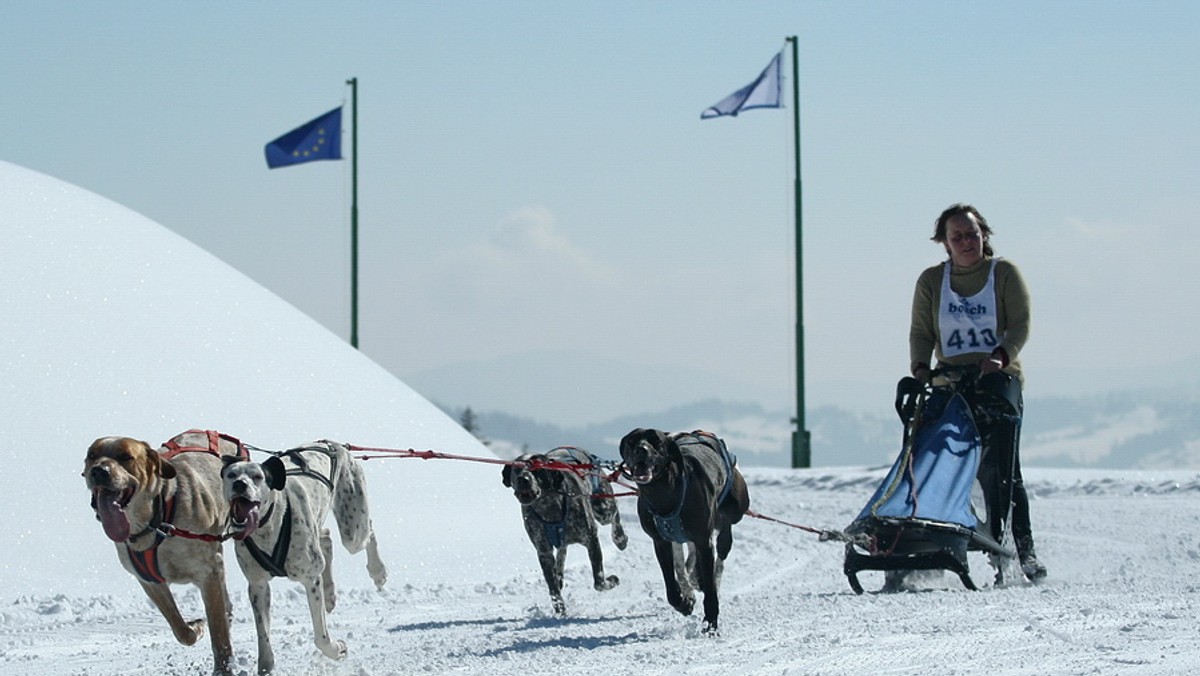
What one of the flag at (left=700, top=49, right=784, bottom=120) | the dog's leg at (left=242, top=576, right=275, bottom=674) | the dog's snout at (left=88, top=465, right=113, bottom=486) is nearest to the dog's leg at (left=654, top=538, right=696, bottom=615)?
the dog's leg at (left=242, top=576, right=275, bottom=674)

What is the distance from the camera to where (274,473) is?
6363 millimetres

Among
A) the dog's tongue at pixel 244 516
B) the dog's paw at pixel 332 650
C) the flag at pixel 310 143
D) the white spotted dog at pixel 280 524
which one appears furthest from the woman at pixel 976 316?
the flag at pixel 310 143

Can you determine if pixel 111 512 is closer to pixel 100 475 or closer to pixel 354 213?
pixel 100 475

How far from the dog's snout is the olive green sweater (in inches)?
214

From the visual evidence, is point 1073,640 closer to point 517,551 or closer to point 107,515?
point 107,515

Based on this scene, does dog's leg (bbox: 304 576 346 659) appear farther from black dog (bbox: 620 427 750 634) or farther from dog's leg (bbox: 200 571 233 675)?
black dog (bbox: 620 427 750 634)

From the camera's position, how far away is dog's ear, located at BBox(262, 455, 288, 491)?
6.35m

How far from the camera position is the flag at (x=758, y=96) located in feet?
80.1

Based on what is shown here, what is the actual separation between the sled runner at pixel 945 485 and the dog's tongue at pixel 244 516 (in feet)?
13.6

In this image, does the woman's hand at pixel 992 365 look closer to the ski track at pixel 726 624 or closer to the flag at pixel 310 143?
the ski track at pixel 726 624

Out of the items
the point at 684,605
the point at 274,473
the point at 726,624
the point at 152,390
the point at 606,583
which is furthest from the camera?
the point at 152,390

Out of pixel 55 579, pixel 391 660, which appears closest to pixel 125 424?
pixel 55 579

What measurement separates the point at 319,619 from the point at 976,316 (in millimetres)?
4611

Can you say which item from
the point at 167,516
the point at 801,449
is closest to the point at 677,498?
the point at 167,516
